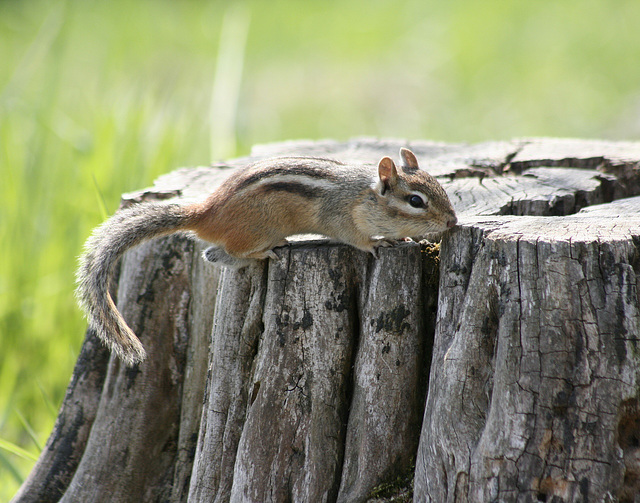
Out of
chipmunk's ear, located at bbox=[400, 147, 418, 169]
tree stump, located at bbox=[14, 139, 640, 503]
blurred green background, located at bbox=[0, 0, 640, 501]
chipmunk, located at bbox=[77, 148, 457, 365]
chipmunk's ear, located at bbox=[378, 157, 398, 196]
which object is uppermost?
blurred green background, located at bbox=[0, 0, 640, 501]

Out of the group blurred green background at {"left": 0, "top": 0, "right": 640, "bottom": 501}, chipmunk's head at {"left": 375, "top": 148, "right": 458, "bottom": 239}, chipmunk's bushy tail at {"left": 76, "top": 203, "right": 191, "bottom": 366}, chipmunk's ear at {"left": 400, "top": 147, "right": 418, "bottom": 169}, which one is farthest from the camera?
blurred green background at {"left": 0, "top": 0, "right": 640, "bottom": 501}

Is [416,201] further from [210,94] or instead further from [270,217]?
[210,94]

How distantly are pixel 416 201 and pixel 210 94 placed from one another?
516cm

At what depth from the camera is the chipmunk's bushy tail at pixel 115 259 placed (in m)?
2.79

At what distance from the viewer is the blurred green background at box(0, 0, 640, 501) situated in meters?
4.41

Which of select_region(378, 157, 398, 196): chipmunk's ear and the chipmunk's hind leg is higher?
select_region(378, 157, 398, 196): chipmunk's ear

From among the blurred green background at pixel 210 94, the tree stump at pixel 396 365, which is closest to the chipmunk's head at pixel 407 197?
the tree stump at pixel 396 365

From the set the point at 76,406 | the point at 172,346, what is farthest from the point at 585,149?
the point at 76,406

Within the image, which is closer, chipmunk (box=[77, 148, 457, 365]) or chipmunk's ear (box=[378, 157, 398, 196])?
Result: chipmunk (box=[77, 148, 457, 365])

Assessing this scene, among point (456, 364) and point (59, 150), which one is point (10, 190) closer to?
point (59, 150)

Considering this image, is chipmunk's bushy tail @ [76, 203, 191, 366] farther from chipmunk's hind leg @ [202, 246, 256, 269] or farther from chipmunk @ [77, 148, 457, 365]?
chipmunk's hind leg @ [202, 246, 256, 269]

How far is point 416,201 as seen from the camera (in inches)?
120

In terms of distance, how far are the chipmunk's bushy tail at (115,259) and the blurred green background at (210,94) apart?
1.73 ft

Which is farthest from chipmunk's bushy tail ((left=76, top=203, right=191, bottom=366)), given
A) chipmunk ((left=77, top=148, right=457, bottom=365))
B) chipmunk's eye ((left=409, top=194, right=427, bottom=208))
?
chipmunk's eye ((left=409, top=194, right=427, bottom=208))
